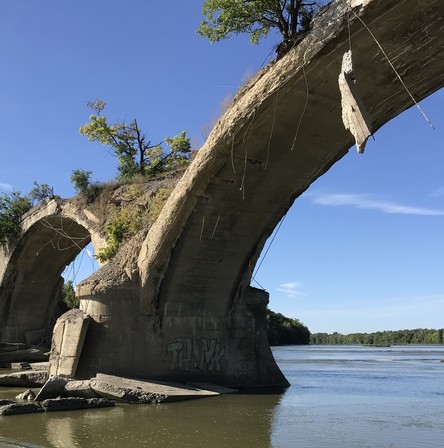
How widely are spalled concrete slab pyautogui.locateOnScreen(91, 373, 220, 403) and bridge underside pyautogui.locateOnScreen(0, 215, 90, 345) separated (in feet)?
48.4

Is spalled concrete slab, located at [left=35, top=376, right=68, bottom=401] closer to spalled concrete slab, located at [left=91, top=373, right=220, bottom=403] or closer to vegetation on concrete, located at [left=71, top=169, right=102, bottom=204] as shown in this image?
spalled concrete slab, located at [left=91, top=373, right=220, bottom=403]

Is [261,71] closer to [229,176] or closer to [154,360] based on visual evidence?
[229,176]

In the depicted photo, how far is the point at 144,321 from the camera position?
52.6 ft

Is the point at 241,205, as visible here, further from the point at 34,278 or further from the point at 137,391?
the point at 34,278

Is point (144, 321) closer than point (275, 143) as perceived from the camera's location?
No

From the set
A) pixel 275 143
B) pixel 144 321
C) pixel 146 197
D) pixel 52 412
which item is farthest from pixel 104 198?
pixel 52 412

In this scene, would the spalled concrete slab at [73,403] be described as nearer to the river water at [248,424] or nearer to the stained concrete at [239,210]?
the river water at [248,424]

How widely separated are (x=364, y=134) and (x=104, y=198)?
14462 millimetres

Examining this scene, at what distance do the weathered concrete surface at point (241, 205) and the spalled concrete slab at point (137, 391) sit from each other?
1586 millimetres

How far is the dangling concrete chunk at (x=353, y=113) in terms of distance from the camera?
26.8ft

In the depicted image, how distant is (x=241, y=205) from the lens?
15.9 m

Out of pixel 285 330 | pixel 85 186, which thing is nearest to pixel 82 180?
pixel 85 186

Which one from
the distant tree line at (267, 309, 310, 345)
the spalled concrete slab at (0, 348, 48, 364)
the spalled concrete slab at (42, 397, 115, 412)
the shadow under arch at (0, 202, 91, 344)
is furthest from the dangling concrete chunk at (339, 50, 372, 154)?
the distant tree line at (267, 309, 310, 345)

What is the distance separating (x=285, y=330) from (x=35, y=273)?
66704 millimetres
